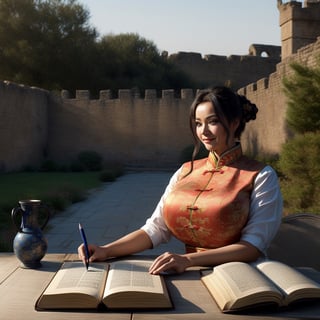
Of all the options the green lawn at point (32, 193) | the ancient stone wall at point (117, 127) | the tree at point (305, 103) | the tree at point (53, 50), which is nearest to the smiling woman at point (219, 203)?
the green lawn at point (32, 193)

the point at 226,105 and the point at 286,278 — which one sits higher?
the point at 226,105

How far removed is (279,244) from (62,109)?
18647 millimetres

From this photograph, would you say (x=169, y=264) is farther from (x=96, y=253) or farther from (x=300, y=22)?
(x=300, y=22)

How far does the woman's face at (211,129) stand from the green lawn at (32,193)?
3.68m

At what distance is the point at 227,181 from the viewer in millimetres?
2393

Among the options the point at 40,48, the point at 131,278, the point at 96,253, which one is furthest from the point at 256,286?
the point at 40,48

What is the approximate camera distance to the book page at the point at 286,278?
181 cm

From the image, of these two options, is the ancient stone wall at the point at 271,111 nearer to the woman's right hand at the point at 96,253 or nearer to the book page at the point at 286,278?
the woman's right hand at the point at 96,253

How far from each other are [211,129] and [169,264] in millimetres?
584

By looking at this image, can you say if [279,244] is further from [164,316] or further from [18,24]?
[18,24]

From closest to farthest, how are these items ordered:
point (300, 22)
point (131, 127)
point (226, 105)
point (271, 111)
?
point (226, 105)
point (271, 111)
point (300, 22)
point (131, 127)

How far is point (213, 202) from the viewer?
2326 mm

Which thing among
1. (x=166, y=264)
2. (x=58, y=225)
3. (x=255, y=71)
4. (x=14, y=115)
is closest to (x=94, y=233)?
(x=58, y=225)

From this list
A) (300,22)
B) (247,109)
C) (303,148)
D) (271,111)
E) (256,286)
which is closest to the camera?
(256,286)
